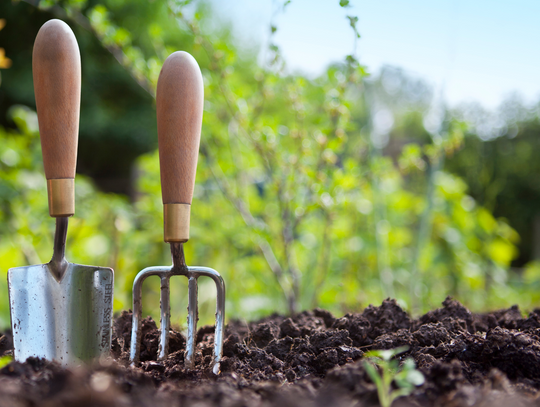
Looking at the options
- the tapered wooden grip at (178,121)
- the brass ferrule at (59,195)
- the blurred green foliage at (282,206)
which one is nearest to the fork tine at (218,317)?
the tapered wooden grip at (178,121)

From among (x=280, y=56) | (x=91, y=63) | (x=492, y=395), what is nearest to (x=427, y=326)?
(x=492, y=395)

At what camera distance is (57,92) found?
0.76m

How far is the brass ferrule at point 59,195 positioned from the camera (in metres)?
0.78

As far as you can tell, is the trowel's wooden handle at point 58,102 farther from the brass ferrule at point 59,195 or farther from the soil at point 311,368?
the soil at point 311,368

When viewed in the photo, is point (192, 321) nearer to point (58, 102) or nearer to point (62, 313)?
point (62, 313)

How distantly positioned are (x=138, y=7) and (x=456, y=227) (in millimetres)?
5316

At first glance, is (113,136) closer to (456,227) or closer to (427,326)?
(456,227)

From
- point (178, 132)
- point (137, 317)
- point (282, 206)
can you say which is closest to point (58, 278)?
point (137, 317)

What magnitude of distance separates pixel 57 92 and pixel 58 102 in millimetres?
18

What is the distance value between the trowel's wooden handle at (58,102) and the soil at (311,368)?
1.06ft

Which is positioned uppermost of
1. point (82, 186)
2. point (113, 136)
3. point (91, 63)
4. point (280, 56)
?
point (91, 63)

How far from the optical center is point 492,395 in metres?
0.49

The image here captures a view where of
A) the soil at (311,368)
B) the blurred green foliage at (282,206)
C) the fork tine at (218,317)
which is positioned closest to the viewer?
the soil at (311,368)

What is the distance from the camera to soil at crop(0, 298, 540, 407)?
1.57ft
